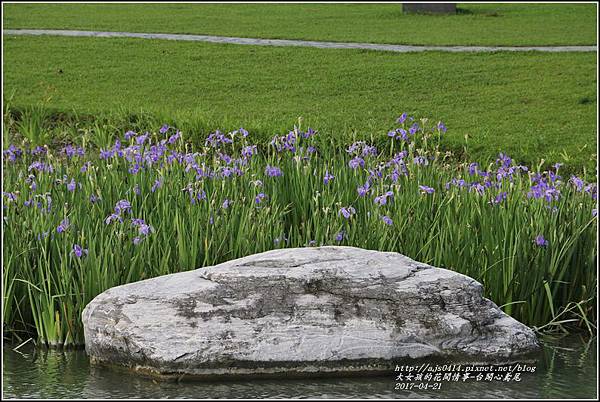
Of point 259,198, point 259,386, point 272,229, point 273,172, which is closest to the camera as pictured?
point 259,386

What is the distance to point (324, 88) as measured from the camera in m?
13.8

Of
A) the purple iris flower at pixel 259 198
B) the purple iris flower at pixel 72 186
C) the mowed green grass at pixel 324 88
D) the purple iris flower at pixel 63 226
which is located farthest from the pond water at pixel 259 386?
the mowed green grass at pixel 324 88

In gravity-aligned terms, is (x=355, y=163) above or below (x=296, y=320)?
above

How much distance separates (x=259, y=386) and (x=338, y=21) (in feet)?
60.0

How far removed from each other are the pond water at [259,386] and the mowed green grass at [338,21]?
13862 millimetres

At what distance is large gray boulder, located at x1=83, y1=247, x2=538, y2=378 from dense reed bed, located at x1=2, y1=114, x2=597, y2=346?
0.47 meters

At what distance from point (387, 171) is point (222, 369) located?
2381 millimetres

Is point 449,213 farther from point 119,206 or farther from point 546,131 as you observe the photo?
point 546,131

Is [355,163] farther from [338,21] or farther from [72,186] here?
[338,21]

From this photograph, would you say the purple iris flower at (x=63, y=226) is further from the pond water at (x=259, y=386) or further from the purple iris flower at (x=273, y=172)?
the purple iris flower at (x=273, y=172)

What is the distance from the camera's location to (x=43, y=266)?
5.04 metres

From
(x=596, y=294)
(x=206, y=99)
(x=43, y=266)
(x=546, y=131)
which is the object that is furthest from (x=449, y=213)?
(x=206, y=99)

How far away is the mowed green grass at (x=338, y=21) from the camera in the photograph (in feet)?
61.4

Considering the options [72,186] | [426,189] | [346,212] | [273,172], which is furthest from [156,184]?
[426,189]
